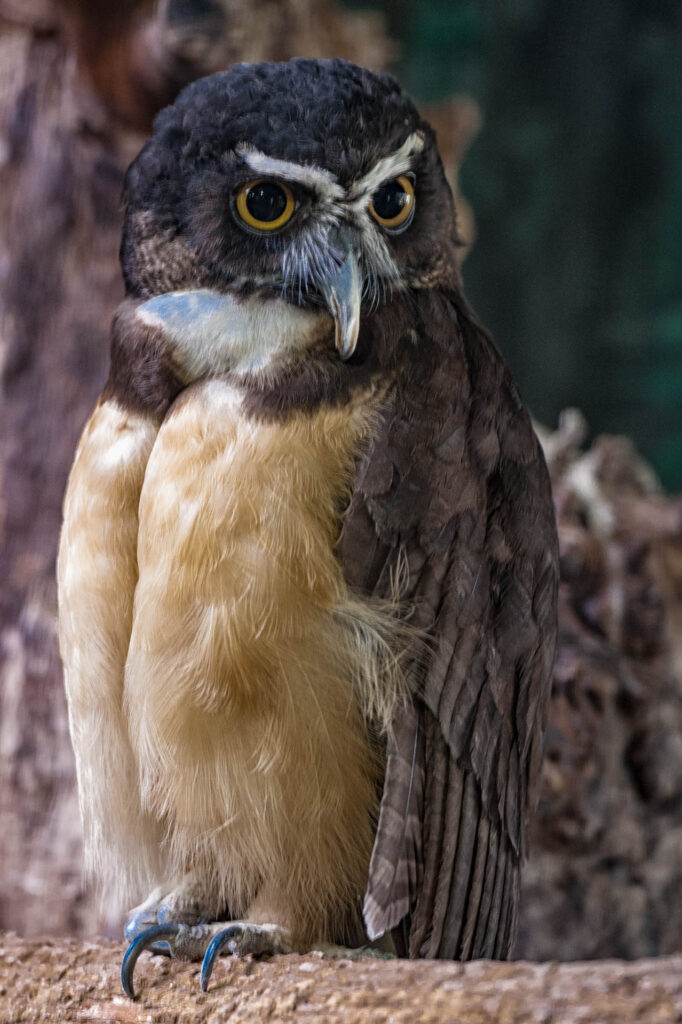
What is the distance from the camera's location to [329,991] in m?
1.55

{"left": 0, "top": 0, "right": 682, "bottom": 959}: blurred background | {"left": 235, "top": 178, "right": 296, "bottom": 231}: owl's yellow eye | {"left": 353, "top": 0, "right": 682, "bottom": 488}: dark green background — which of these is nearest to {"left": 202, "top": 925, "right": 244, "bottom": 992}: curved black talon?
{"left": 235, "top": 178, "right": 296, "bottom": 231}: owl's yellow eye

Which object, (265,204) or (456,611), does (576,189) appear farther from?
(456,611)

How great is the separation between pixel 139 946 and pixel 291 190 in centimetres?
134

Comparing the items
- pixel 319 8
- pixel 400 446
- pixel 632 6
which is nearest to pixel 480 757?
pixel 400 446

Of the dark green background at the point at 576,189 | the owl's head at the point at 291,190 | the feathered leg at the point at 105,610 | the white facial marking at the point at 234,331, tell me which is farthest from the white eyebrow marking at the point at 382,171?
the dark green background at the point at 576,189

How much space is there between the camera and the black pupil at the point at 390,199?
1866 mm

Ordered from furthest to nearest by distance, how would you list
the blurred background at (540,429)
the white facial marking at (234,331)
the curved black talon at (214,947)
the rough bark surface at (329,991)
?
the blurred background at (540,429)
the white facial marking at (234,331)
the curved black talon at (214,947)
the rough bark surface at (329,991)

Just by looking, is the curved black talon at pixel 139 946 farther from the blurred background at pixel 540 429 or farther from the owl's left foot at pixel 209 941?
the blurred background at pixel 540 429

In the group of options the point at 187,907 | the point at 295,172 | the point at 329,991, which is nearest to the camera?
the point at 329,991

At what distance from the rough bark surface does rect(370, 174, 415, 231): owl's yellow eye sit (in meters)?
1.25

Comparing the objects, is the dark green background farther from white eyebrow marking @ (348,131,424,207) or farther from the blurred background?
white eyebrow marking @ (348,131,424,207)

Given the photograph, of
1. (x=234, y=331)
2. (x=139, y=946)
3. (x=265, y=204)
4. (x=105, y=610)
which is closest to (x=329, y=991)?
(x=139, y=946)

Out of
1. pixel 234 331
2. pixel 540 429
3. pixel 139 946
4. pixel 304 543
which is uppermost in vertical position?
pixel 540 429

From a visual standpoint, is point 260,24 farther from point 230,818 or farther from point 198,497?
point 230,818
